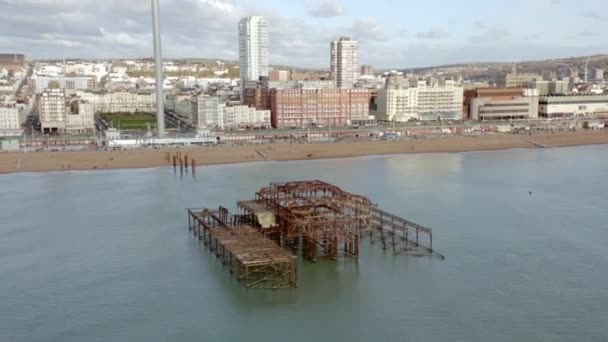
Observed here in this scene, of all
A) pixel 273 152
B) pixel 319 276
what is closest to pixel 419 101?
pixel 273 152

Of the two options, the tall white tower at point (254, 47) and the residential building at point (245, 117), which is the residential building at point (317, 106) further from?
the tall white tower at point (254, 47)

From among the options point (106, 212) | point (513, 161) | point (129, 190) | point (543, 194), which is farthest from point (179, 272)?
point (513, 161)

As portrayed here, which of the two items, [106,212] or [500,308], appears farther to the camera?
[106,212]

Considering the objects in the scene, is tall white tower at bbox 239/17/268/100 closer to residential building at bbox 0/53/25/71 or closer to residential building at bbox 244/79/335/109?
residential building at bbox 244/79/335/109

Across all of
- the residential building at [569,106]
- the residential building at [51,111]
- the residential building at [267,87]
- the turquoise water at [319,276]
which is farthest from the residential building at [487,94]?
the residential building at [51,111]

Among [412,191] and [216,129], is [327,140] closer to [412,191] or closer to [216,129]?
[216,129]

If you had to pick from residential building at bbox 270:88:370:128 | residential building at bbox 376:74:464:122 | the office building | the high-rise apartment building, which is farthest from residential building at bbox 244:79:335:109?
the high-rise apartment building

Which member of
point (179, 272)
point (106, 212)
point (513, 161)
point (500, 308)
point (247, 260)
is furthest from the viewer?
point (513, 161)
